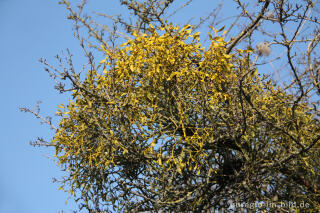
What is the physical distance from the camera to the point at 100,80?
74.2 inches

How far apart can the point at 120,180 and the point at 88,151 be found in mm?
233

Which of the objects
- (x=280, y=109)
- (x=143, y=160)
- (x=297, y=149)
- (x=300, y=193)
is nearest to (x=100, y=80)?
(x=143, y=160)

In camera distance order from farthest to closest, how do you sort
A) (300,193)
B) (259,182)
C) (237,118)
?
(300,193), (259,182), (237,118)

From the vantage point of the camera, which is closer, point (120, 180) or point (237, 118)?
point (237, 118)

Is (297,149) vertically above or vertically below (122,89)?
below

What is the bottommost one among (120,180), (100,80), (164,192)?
(164,192)

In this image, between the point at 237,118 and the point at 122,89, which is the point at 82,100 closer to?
the point at 122,89

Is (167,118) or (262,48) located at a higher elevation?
(262,48)

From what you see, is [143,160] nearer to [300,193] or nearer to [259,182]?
[259,182]

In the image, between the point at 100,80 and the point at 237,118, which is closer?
the point at 237,118

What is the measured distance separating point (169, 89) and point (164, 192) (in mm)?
487

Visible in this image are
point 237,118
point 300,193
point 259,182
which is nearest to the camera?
point 237,118

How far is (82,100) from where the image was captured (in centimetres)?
192

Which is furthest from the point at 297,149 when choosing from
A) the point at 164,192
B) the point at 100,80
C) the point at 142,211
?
the point at 100,80
